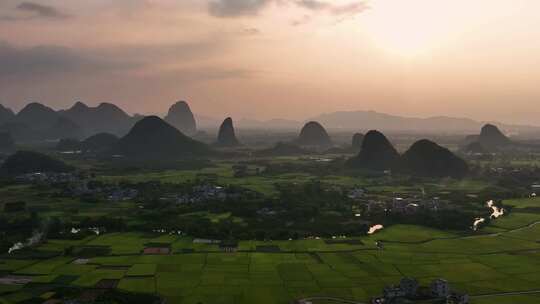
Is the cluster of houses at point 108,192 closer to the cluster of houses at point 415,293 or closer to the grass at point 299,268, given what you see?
the grass at point 299,268

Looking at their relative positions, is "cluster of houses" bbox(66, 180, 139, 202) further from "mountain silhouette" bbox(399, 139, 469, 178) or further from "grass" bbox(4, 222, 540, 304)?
Result: "mountain silhouette" bbox(399, 139, 469, 178)

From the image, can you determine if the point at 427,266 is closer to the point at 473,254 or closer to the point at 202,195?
the point at 473,254

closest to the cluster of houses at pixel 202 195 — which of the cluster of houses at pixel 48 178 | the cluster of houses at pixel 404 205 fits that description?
the cluster of houses at pixel 404 205

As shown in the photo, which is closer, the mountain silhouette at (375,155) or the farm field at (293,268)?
the farm field at (293,268)

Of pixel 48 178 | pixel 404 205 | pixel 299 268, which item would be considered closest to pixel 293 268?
pixel 299 268

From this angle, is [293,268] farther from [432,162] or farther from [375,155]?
[375,155]

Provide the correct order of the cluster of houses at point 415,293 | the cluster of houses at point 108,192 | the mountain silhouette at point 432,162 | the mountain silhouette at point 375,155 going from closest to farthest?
the cluster of houses at point 415,293 < the cluster of houses at point 108,192 < the mountain silhouette at point 432,162 < the mountain silhouette at point 375,155
